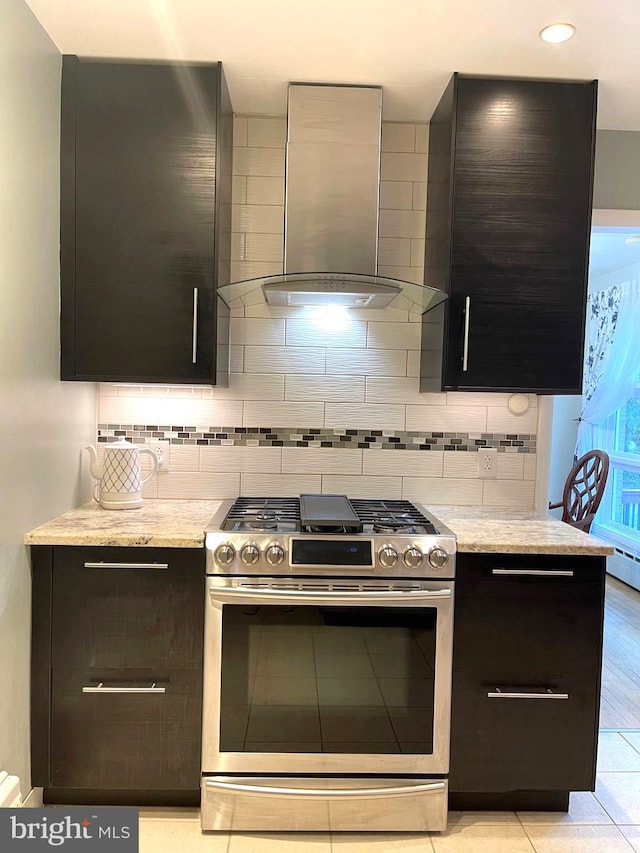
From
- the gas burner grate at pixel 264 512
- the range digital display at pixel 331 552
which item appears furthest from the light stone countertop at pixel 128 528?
the range digital display at pixel 331 552

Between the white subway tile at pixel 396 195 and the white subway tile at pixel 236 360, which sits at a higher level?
the white subway tile at pixel 396 195

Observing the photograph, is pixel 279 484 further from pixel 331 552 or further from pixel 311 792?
pixel 311 792

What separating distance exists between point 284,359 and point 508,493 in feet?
3.77

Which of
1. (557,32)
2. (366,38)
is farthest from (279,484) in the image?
(557,32)

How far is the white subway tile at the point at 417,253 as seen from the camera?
2641 mm

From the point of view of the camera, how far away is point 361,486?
2.68 m

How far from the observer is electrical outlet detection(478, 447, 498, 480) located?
8.82 feet

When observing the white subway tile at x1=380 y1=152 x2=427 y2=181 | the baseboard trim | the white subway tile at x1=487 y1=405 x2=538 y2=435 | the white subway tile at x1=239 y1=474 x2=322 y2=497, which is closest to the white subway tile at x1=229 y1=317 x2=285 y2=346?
the white subway tile at x1=239 y1=474 x2=322 y2=497

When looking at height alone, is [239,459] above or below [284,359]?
below

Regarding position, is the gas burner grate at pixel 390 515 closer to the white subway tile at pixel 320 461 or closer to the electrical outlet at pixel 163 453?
the white subway tile at pixel 320 461

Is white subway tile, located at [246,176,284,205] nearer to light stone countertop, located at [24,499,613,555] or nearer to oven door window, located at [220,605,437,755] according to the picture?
light stone countertop, located at [24,499,613,555]

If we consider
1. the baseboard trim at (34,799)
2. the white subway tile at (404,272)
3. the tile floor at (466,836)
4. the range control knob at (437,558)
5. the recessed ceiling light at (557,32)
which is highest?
the recessed ceiling light at (557,32)

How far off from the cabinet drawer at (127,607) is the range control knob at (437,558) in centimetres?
75

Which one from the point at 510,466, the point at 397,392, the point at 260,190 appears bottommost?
the point at 510,466
